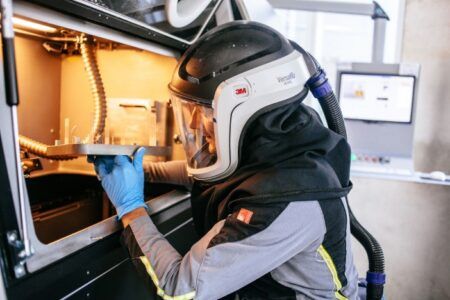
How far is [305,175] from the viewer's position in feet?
3.22

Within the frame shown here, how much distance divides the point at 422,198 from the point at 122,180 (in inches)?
86.5

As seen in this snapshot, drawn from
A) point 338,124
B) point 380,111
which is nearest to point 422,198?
point 380,111

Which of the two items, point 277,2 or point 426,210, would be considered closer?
point 277,2

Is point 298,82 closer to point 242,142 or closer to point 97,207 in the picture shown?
point 242,142

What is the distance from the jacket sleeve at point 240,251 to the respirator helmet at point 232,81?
206 millimetres

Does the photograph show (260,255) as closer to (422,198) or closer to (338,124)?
(338,124)

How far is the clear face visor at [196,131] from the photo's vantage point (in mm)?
1099

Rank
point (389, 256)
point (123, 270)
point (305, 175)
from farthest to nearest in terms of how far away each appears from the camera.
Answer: point (389, 256) < point (123, 270) < point (305, 175)

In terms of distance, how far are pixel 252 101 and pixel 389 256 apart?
2.19 m

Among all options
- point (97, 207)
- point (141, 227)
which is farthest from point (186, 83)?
point (97, 207)

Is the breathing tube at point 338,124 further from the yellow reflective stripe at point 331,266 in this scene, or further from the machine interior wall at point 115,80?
the machine interior wall at point 115,80

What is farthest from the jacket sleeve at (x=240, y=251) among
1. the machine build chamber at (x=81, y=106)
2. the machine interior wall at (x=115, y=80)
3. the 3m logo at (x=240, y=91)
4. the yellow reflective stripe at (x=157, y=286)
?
the machine interior wall at (x=115, y=80)

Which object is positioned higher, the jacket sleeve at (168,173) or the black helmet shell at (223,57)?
the black helmet shell at (223,57)

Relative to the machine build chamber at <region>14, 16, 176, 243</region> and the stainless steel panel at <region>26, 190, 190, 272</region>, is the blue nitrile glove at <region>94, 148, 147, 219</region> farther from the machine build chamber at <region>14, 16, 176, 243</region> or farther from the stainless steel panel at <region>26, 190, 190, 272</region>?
the machine build chamber at <region>14, 16, 176, 243</region>
